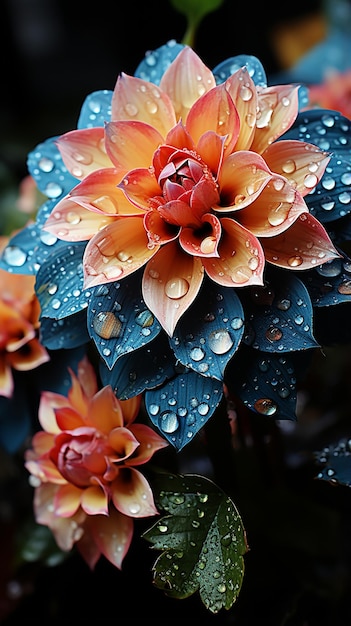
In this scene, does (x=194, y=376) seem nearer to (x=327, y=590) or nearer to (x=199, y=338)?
(x=199, y=338)

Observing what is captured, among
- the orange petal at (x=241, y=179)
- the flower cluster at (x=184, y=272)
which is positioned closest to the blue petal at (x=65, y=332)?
the flower cluster at (x=184, y=272)

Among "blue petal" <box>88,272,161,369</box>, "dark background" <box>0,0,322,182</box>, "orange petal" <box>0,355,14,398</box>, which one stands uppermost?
"blue petal" <box>88,272,161,369</box>

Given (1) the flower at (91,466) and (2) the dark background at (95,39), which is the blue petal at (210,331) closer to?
(1) the flower at (91,466)

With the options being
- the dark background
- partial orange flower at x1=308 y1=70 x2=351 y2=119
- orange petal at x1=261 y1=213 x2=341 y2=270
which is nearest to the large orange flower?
orange petal at x1=261 y1=213 x2=341 y2=270

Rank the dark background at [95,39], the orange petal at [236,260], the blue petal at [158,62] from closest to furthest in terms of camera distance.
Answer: the orange petal at [236,260] → the blue petal at [158,62] → the dark background at [95,39]

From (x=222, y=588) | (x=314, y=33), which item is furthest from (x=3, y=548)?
(x=314, y=33)

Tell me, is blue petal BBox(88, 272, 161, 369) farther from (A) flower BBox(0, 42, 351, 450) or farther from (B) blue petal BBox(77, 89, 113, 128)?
(B) blue petal BBox(77, 89, 113, 128)
